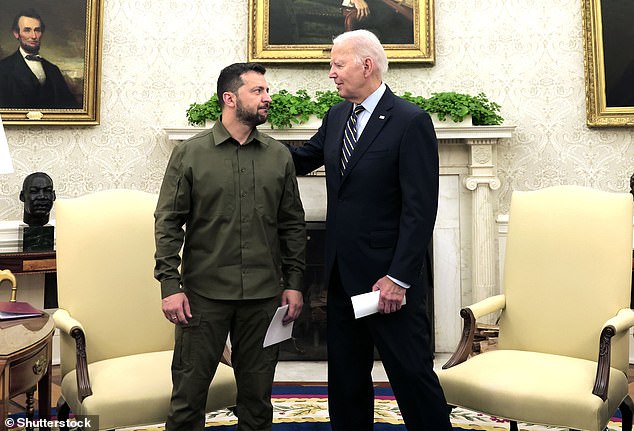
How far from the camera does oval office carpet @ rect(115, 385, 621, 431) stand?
11.1 ft

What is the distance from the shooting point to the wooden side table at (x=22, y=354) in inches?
77.9

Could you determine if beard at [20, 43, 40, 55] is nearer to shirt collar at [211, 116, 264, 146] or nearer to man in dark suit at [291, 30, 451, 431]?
shirt collar at [211, 116, 264, 146]

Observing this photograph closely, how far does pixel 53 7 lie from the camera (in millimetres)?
5098

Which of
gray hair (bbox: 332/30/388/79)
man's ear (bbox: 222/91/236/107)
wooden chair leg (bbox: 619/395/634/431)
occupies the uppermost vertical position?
gray hair (bbox: 332/30/388/79)

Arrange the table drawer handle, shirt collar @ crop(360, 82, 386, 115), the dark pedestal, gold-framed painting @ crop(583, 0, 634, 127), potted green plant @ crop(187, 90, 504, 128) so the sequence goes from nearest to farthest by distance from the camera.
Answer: the table drawer handle < shirt collar @ crop(360, 82, 386, 115) < the dark pedestal < potted green plant @ crop(187, 90, 504, 128) < gold-framed painting @ crop(583, 0, 634, 127)

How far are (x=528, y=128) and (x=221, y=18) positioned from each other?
276 cm

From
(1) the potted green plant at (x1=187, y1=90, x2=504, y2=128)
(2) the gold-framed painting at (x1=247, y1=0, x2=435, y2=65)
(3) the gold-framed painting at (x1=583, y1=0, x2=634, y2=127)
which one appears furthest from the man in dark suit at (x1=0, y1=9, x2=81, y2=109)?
(3) the gold-framed painting at (x1=583, y1=0, x2=634, y2=127)

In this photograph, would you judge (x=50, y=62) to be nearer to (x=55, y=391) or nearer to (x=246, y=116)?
(x=55, y=391)

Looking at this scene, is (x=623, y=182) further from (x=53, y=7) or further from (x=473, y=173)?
(x=53, y=7)

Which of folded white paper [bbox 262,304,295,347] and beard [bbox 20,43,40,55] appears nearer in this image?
folded white paper [bbox 262,304,295,347]

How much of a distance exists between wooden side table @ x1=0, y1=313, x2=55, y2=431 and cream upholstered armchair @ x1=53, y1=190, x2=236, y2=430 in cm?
19

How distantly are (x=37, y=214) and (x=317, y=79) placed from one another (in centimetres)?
247

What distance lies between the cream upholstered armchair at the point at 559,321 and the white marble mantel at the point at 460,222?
A: 6.05 feet

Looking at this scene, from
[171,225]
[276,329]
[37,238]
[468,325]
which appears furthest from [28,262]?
[468,325]
